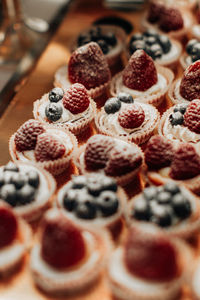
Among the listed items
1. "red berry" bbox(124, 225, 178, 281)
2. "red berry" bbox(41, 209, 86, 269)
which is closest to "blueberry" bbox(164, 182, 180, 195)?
"red berry" bbox(124, 225, 178, 281)

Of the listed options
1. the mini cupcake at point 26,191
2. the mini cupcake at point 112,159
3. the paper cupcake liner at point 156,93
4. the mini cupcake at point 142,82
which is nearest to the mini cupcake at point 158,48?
the paper cupcake liner at point 156,93

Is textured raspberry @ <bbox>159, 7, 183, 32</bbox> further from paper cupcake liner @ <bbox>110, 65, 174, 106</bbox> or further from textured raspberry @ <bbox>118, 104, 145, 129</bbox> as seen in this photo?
textured raspberry @ <bbox>118, 104, 145, 129</bbox>

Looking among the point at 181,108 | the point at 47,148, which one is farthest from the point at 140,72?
the point at 47,148

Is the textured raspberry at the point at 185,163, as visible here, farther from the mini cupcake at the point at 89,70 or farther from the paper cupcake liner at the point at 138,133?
the mini cupcake at the point at 89,70

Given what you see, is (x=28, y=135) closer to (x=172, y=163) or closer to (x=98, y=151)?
(x=98, y=151)

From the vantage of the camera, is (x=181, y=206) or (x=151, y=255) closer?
(x=151, y=255)

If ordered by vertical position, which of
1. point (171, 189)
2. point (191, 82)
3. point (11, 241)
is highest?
point (191, 82)

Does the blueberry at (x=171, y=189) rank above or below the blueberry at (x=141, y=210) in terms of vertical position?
above
